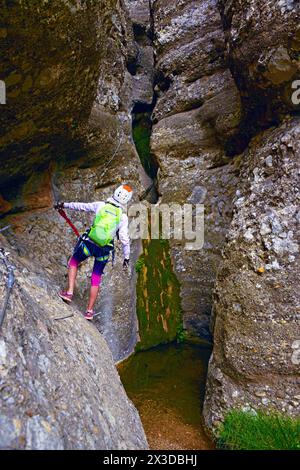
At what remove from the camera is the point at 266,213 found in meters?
5.63

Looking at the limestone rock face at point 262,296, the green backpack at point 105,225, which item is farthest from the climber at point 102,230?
the limestone rock face at point 262,296

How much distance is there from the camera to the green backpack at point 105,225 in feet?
16.6

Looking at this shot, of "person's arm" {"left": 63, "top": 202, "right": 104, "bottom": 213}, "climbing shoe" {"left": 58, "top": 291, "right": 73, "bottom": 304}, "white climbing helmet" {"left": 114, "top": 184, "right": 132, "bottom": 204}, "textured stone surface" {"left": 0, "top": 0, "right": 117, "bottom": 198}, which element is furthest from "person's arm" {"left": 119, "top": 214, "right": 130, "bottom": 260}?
"textured stone surface" {"left": 0, "top": 0, "right": 117, "bottom": 198}

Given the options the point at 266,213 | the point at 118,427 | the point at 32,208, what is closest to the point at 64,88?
the point at 32,208

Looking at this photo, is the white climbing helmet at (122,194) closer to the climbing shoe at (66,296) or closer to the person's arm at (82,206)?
the person's arm at (82,206)

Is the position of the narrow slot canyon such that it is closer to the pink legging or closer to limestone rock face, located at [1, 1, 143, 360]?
limestone rock face, located at [1, 1, 143, 360]

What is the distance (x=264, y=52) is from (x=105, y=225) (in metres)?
3.77

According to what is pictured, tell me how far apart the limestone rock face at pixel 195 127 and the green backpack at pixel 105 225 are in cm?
300

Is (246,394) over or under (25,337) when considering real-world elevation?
under

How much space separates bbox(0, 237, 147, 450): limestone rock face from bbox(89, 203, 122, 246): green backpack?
115 cm

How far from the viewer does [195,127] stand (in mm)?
8492
